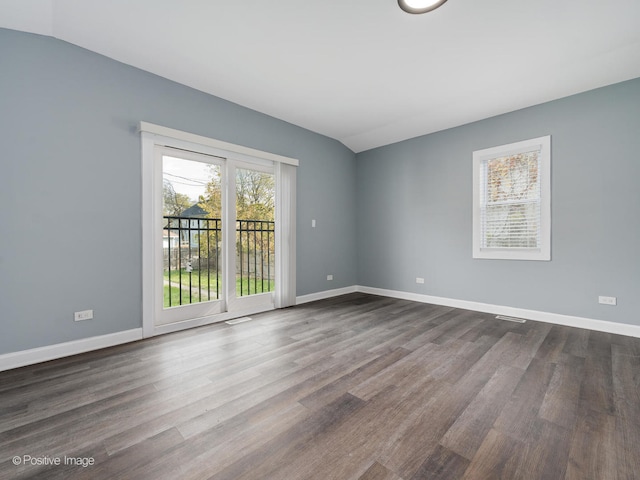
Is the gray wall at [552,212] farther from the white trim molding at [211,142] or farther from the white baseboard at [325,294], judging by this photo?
the white trim molding at [211,142]

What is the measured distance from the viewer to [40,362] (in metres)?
2.47

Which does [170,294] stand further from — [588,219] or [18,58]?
[588,219]

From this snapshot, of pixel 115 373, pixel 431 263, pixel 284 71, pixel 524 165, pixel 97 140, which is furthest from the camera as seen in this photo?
pixel 431 263

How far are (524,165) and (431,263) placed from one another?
1.91 meters

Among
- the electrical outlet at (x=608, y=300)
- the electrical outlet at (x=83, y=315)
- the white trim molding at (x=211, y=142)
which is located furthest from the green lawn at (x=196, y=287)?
the electrical outlet at (x=608, y=300)

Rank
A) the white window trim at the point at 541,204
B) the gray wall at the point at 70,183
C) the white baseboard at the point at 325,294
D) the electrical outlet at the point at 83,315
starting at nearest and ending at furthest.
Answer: the gray wall at the point at 70,183
the electrical outlet at the point at 83,315
the white window trim at the point at 541,204
the white baseboard at the point at 325,294

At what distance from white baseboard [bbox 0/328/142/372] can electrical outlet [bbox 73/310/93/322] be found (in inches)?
7.8

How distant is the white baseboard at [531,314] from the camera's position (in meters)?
3.17

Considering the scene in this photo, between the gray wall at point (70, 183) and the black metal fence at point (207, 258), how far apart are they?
404mm

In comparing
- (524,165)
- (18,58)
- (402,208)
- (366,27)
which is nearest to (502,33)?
(366,27)

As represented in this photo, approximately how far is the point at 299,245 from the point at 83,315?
290cm

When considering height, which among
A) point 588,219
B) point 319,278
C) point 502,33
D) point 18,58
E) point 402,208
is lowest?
point 319,278

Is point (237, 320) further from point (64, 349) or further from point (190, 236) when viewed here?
point (64, 349)

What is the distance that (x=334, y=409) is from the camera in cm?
179
